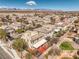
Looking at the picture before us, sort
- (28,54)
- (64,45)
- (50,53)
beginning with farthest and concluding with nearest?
1. (64,45)
2. (50,53)
3. (28,54)

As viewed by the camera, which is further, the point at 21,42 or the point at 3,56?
the point at 21,42

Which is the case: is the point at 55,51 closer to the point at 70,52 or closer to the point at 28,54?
the point at 70,52

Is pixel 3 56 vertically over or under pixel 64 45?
over

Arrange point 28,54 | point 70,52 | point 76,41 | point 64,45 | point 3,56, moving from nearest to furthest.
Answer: point 3,56
point 28,54
point 70,52
point 64,45
point 76,41

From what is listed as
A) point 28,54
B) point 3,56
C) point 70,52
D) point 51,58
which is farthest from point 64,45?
point 3,56

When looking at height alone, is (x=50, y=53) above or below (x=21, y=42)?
below

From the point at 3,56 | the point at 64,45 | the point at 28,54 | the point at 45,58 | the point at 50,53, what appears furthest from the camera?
the point at 64,45

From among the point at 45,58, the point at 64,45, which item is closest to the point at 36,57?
the point at 45,58

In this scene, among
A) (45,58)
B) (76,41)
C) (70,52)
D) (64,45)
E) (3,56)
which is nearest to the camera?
(3,56)

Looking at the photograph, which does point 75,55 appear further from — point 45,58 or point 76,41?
point 76,41
